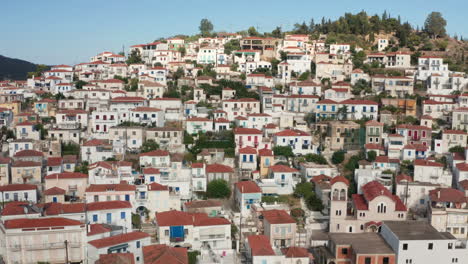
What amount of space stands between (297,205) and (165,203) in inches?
314

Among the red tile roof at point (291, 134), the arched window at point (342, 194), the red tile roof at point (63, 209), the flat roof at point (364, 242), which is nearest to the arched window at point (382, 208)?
the flat roof at point (364, 242)

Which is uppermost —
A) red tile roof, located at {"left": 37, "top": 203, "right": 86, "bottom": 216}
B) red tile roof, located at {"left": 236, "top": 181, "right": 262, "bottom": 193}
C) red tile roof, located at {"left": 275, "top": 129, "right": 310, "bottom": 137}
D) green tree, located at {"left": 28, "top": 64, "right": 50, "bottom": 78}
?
green tree, located at {"left": 28, "top": 64, "right": 50, "bottom": 78}

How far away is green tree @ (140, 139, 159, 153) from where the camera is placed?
3341 cm

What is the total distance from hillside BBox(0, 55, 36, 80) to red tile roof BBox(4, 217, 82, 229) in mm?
89329

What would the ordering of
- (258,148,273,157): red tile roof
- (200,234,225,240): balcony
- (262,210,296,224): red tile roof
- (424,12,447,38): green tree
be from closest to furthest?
(200,234,225,240): balcony < (262,210,296,224): red tile roof < (258,148,273,157): red tile roof < (424,12,447,38): green tree

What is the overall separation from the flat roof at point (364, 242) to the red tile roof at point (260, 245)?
11.0ft

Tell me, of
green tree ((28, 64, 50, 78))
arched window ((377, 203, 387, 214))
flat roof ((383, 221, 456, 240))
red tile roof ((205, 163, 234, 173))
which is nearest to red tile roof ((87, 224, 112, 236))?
red tile roof ((205, 163, 234, 173))

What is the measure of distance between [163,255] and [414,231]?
39.4ft

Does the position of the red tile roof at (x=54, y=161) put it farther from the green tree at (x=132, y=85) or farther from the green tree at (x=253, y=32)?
the green tree at (x=253, y=32)

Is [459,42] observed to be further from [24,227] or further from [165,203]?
[24,227]

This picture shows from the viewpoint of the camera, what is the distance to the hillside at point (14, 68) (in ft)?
345

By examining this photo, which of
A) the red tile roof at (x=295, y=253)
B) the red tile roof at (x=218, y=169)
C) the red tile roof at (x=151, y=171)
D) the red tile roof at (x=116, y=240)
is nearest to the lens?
the red tile roof at (x=116, y=240)

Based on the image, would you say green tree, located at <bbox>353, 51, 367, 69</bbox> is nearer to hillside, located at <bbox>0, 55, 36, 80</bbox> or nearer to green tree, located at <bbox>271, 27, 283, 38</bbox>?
green tree, located at <bbox>271, 27, 283, 38</bbox>

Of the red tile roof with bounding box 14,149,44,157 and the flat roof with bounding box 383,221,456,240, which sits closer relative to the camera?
the flat roof with bounding box 383,221,456,240
